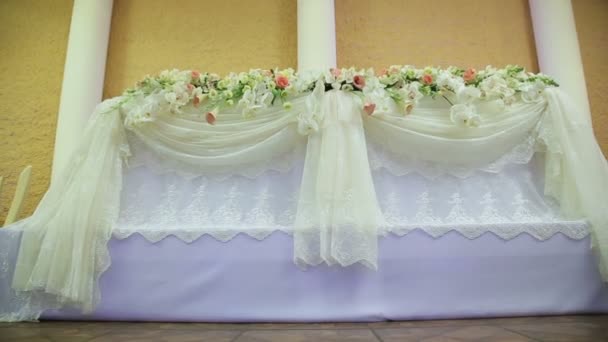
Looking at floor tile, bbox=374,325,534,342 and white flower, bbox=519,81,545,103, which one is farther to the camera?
white flower, bbox=519,81,545,103

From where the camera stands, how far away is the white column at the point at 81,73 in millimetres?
2773

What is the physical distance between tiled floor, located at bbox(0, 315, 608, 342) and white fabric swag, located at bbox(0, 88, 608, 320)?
0.52ft

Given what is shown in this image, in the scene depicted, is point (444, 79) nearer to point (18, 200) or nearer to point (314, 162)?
point (314, 162)

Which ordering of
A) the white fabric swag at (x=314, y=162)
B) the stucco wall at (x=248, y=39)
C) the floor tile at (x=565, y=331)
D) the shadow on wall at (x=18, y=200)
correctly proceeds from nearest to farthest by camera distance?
the floor tile at (x=565, y=331), the white fabric swag at (x=314, y=162), the shadow on wall at (x=18, y=200), the stucco wall at (x=248, y=39)

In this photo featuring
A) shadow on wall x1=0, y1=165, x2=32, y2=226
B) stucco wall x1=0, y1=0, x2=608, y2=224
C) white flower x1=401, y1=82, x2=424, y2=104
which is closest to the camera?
white flower x1=401, y1=82, x2=424, y2=104

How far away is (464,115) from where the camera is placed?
166cm

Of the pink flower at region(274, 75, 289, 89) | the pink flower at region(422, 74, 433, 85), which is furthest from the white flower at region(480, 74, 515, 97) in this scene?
the pink flower at region(274, 75, 289, 89)

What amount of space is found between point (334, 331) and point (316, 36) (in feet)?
7.91

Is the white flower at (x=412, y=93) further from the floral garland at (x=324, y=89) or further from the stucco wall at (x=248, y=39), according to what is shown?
the stucco wall at (x=248, y=39)

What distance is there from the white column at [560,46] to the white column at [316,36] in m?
2.02

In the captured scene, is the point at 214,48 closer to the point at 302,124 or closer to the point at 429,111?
the point at 302,124

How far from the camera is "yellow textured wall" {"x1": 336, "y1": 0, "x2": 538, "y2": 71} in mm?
3320
